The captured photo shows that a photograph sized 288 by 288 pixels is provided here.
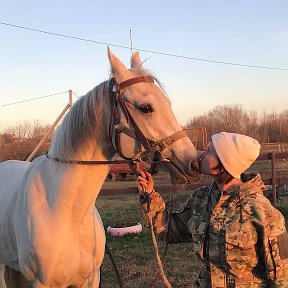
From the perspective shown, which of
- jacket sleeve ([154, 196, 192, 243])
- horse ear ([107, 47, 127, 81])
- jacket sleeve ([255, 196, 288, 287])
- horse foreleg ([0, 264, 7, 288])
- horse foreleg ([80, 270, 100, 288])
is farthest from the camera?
horse foreleg ([0, 264, 7, 288])

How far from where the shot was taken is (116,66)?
269cm

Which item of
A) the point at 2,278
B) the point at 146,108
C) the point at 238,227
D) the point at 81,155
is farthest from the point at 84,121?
the point at 2,278

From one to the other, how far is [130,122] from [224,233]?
89cm

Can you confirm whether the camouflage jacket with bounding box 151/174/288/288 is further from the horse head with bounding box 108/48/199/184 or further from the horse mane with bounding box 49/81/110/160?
the horse mane with bounding box 49/81/110/160

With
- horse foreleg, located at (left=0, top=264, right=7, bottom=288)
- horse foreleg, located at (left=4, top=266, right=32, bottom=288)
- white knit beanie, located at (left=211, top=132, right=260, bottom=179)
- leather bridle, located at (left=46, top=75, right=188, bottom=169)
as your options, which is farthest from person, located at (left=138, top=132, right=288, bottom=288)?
horse foreleg, located at (left=0, top=264, right=7, bottom=288)

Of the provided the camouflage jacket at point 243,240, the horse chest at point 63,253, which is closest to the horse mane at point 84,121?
the horse chest at point 63,253

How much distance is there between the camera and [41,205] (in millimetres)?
2842

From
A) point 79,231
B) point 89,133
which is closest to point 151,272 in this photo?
point 79,231

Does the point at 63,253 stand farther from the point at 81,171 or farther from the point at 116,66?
the point at 116,66

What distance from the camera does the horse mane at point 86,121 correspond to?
2713mm

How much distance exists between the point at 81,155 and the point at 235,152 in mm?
1045

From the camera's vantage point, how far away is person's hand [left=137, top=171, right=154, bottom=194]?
273 centimetres

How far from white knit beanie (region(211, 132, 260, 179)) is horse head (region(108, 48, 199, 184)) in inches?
7.7

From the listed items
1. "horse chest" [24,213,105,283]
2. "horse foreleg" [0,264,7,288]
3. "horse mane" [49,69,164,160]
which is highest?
"horse mane" [49,69,164,160]
